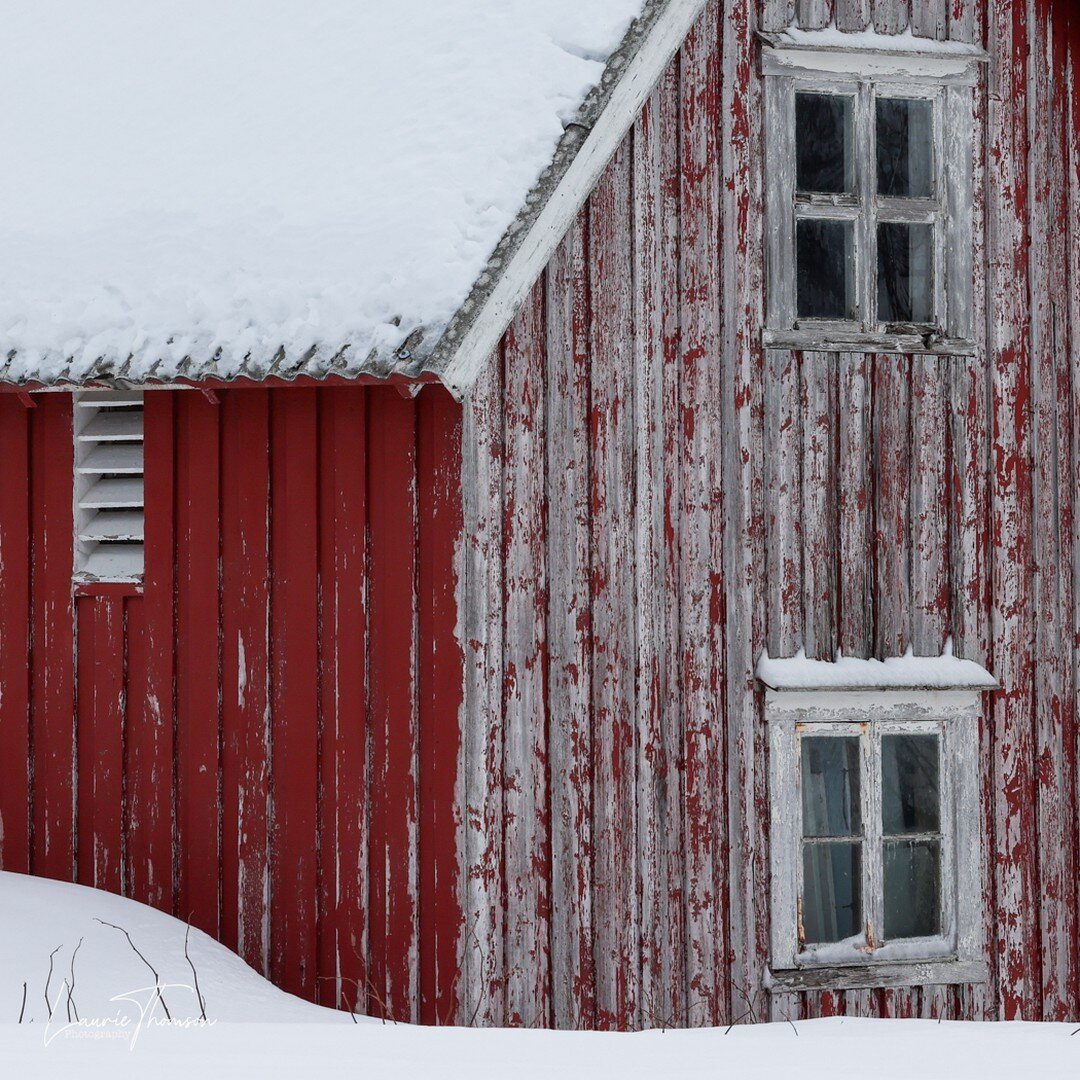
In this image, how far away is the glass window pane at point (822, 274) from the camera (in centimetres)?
662

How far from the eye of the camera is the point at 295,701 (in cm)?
622

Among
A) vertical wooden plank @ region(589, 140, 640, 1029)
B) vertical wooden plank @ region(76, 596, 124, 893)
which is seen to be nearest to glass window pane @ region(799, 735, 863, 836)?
vertical wooden plank @ region(589, 140, 640, 1029)

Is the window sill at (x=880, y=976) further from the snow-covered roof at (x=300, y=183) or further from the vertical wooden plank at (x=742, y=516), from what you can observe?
the snow-covered roof at (x=300, y=183)

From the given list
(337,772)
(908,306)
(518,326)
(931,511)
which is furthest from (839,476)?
(337,772)

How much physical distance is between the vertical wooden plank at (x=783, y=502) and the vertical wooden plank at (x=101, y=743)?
2916 mm

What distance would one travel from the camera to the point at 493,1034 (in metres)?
4.34

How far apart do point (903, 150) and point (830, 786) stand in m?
2.95

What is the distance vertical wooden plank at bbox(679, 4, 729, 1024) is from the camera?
6234 millimetres

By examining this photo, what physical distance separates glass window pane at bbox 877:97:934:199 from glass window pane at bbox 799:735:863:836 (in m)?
2.55

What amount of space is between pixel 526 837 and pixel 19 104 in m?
4.53

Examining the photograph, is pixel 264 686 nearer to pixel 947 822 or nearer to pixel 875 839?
pixel 875 839

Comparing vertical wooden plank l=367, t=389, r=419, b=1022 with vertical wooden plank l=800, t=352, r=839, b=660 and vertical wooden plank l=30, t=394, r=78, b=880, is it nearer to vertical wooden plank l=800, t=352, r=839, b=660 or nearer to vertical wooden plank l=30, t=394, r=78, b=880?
vertical wooden plank l=30, t=394, r=78, b=880

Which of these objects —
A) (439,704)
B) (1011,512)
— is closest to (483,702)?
(439,704)

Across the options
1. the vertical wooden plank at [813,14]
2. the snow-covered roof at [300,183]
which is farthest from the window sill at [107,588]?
the vertical wooden plank at [813,14]
